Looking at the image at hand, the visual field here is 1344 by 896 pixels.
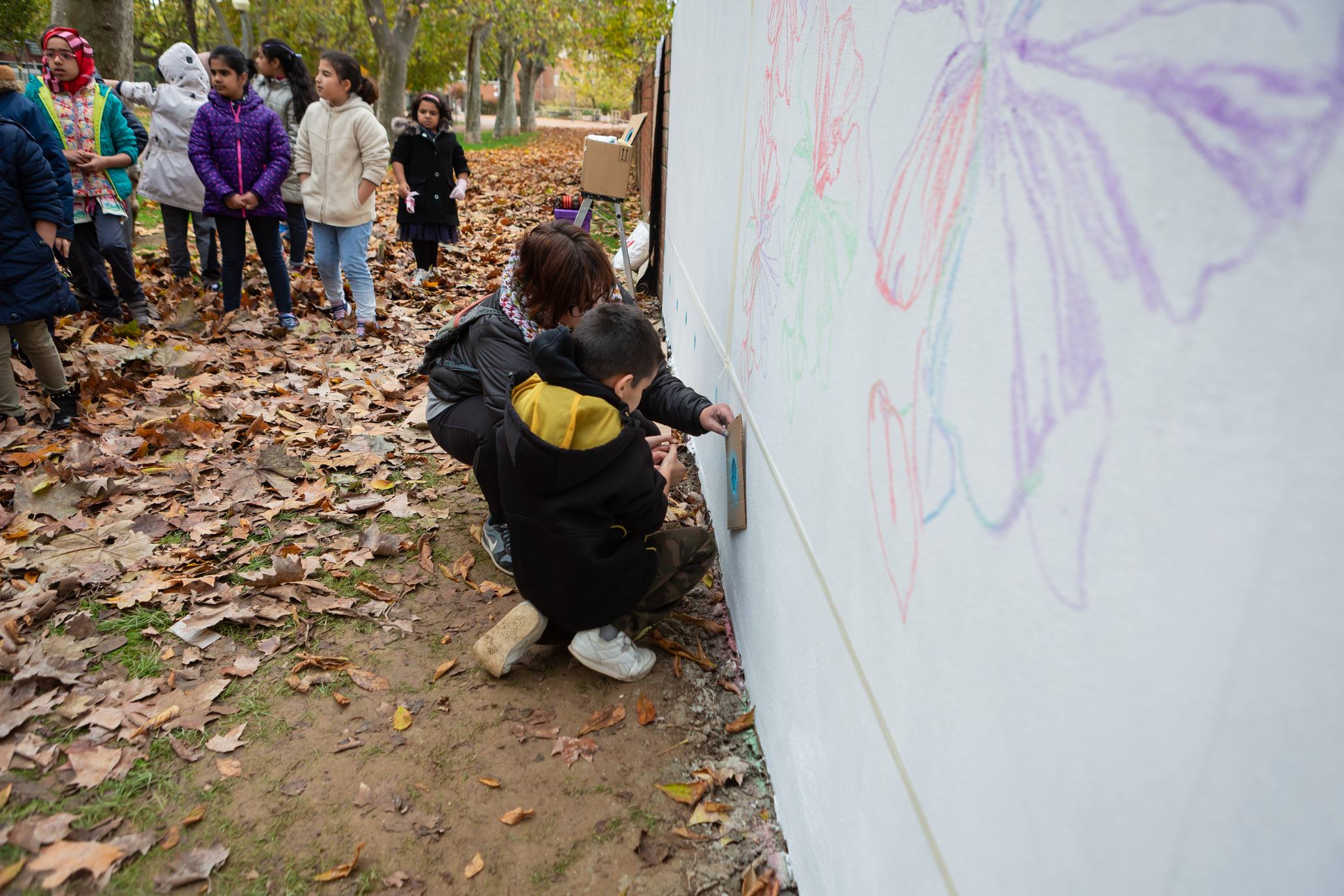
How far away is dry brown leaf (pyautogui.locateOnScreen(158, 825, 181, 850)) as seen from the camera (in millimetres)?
2180

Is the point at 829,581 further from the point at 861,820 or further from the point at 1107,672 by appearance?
the point at 1107,672

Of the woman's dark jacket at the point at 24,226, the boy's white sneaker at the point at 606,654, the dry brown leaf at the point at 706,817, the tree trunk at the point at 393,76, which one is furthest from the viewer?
the tree trunk at the point at 393,76

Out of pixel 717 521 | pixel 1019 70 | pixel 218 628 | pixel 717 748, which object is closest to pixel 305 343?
pixel 218 628

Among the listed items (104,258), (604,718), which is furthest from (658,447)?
(104,258)

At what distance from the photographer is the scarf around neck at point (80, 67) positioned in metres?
5.54

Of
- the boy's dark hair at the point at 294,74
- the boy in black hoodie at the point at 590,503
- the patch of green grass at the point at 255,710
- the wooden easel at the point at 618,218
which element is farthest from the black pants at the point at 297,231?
the boy in black hoodie at the point at 590,503

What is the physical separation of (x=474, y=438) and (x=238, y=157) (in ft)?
13.2

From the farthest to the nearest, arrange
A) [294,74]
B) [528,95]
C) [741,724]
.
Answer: [528,95], [294,74], [741,724]

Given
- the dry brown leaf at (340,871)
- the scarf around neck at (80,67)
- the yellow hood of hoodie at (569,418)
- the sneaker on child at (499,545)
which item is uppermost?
the scarf around neck at (80,67)

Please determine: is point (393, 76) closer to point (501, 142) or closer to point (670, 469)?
point (501, 142)

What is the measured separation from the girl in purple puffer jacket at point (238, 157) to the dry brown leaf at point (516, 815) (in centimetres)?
519

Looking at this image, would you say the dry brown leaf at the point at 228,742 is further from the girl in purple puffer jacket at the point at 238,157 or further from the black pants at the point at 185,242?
the black pants at the point at 185,242

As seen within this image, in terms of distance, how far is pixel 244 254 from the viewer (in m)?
6.20

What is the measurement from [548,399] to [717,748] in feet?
4.01
